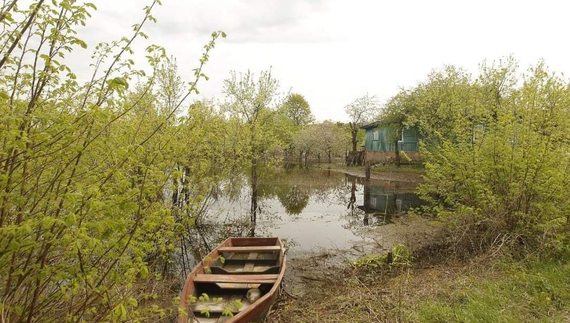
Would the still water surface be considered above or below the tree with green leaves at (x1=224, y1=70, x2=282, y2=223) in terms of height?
below

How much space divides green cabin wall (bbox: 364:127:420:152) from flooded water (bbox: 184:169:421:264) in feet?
30.3

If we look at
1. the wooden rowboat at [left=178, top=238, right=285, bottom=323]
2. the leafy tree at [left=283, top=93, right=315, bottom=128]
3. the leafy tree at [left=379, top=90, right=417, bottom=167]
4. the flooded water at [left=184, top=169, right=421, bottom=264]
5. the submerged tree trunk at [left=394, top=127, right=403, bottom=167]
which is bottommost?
the flooded water at [left=184, top=169, right=421, bottom=264]

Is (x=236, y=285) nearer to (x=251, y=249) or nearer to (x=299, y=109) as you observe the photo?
(x=251, y=249)

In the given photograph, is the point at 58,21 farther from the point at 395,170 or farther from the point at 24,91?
the point at 395,170

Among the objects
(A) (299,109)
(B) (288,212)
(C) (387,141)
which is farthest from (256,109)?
(A) (299,109)

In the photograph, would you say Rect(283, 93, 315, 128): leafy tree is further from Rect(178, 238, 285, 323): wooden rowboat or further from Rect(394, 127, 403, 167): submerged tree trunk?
Rect(178, 238, 285, 323): wooden rowboat

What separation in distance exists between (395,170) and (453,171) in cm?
2122

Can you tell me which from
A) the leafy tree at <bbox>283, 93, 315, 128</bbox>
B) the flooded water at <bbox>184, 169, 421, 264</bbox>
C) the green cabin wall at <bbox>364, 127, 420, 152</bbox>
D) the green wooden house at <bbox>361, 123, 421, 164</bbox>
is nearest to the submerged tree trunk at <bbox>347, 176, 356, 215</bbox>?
the flooded water at <bbox>184, 169, 421, 264</bbox>

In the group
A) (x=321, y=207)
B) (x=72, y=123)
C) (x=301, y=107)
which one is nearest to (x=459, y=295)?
(x=72, y=123)

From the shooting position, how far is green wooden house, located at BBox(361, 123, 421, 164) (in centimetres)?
3066

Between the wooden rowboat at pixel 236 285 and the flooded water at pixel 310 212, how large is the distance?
5.78 feet

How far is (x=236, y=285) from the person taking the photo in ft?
20.4

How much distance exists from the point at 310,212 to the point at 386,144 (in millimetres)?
20839

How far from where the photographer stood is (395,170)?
29031mm
